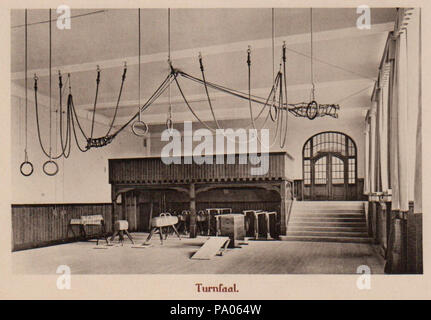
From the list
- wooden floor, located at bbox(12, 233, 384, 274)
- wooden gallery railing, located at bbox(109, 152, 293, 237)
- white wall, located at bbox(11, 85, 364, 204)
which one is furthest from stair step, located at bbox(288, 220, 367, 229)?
white wall, located at bbox(11, 85, 364, 204)

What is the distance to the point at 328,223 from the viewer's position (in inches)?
523

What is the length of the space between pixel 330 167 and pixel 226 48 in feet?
35.5

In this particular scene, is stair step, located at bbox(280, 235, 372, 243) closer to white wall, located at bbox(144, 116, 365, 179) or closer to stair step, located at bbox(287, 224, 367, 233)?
stair step, located at bbox(287, 224, 367, 233)

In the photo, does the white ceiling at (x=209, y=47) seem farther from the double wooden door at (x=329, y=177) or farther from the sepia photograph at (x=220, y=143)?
the double wooden door at (x=329, y=177)

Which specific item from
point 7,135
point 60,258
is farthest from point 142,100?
point 7,135

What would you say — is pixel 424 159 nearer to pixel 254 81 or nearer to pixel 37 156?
pixel 254 81

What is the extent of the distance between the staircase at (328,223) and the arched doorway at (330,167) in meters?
4.15

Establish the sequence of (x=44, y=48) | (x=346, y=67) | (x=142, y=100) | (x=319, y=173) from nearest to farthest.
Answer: (x=44, y=48)
(x=346, y=67)
(x=142, y=100)
(x=319, y=173)

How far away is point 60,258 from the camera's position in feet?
33.0

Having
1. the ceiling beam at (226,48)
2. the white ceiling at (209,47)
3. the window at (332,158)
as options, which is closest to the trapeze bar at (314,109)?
the white ceiling at (209,47)

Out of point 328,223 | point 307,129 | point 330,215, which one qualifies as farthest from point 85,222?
point 307,129

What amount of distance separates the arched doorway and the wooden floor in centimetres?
735

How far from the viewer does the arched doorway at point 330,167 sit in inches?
741

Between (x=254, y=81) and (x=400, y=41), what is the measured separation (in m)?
6.13
